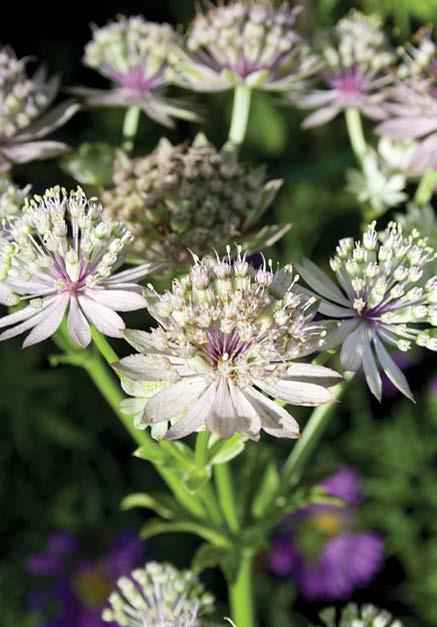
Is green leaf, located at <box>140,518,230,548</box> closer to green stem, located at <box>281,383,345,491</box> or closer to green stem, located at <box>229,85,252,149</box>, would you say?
green stem, located at <box>281,383,345,491</box>

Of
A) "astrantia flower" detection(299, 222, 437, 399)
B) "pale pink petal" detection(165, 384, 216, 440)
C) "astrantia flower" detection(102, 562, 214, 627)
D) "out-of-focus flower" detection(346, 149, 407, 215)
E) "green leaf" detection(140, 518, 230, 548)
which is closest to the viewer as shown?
"pale pink petal" detection(165, 384, 216, 440)

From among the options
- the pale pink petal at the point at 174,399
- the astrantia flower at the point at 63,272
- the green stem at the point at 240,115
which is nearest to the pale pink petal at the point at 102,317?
the astrantia flower at the point at 63,272

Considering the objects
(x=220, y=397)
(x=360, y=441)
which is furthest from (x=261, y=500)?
(x=360, y=441)

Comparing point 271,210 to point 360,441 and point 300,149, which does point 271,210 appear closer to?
point 300,149

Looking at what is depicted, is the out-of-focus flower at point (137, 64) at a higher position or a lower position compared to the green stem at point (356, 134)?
higher

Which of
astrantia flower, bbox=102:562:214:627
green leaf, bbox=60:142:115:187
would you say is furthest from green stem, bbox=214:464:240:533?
green leaf, bbox=60:142:115:187

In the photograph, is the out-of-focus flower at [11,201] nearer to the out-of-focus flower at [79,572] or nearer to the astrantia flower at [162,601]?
the astrantia flower at [162,601]
